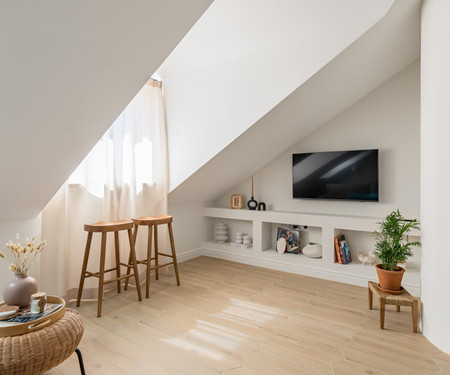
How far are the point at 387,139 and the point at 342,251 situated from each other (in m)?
1.32

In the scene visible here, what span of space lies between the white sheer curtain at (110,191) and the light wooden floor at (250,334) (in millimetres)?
435

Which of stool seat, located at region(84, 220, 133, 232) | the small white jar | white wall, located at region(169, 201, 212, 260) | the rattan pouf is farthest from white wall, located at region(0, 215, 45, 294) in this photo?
white wall, located at region(169, 201, 212, 260)

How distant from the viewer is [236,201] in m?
4.38

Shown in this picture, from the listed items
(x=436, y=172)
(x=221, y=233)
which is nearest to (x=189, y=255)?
(x=221, y=233)

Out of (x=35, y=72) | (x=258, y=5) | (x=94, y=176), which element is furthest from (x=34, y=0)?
(x=94, y=176)

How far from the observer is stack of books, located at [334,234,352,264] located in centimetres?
338

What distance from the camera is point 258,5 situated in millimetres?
2502

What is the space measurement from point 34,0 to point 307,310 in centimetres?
270

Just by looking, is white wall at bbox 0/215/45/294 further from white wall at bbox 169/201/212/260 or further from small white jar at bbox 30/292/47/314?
white wall at bbox 169/201/212/260

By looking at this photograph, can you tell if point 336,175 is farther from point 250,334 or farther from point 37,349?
point 37,349

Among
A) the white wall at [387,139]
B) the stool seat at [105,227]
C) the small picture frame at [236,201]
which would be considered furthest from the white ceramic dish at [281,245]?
the stool seat at [105,227]

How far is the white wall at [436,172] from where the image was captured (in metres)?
1.89

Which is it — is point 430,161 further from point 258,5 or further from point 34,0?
point 34,0

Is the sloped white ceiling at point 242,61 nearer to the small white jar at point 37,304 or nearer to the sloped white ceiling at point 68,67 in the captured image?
the sloped white ceiling at point 68,67
